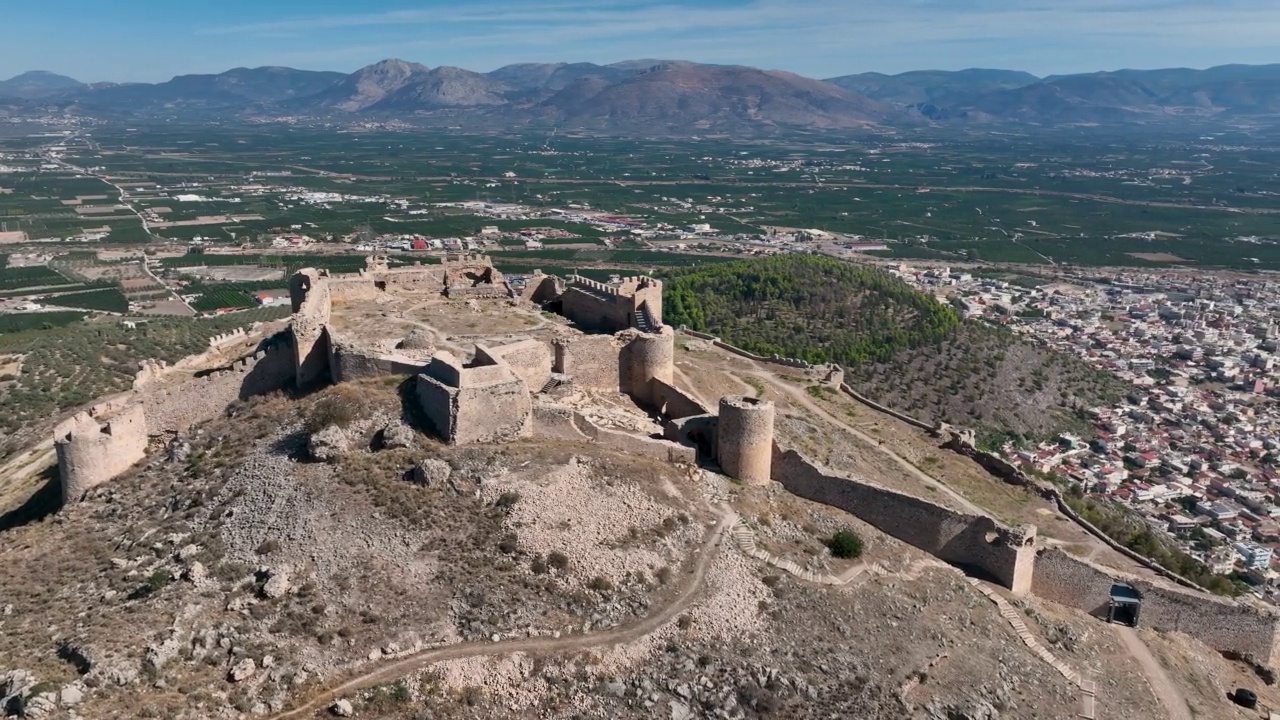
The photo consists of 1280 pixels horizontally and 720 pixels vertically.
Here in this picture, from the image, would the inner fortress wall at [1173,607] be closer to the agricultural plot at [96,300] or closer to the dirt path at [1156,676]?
the dirt path at [1156,676]

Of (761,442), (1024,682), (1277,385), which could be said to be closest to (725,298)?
(1277,385)

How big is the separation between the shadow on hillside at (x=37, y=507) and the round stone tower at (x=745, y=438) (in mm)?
20188

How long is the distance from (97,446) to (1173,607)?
32189mm

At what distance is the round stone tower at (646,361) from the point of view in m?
33.3

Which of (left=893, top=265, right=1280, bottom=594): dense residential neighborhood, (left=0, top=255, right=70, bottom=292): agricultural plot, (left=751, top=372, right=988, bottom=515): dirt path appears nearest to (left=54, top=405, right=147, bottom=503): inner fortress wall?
(left=751, top=372, right=988, bottom=515): dirt path

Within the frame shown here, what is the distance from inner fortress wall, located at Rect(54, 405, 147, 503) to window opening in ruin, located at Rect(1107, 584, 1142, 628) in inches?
1177

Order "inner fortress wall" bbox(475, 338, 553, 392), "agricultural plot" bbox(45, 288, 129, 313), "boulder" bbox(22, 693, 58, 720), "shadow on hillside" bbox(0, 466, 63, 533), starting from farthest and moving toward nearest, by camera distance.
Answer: "agricultural plot" bbox(45, 288, 129, 313) → "inner fortress wall" bbox(475, 338, 553, 392) → "shadow on hillside" bbox(0, 466, 63, 533) → "boulder" bbox(22, 693, 58, 720)

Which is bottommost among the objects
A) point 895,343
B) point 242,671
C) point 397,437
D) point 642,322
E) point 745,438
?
point 895,343

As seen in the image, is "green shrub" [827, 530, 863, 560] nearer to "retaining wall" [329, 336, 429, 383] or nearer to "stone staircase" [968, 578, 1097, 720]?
"stone staircase" [968, 578, 1097, 720]

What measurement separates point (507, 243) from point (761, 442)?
11725 centimetres

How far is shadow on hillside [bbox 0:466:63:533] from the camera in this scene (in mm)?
28391

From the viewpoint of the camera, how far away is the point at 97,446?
27.8 metres

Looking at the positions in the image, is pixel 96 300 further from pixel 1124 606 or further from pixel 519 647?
pixel 1124 606

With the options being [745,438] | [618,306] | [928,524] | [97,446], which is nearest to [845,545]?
[928,524]
